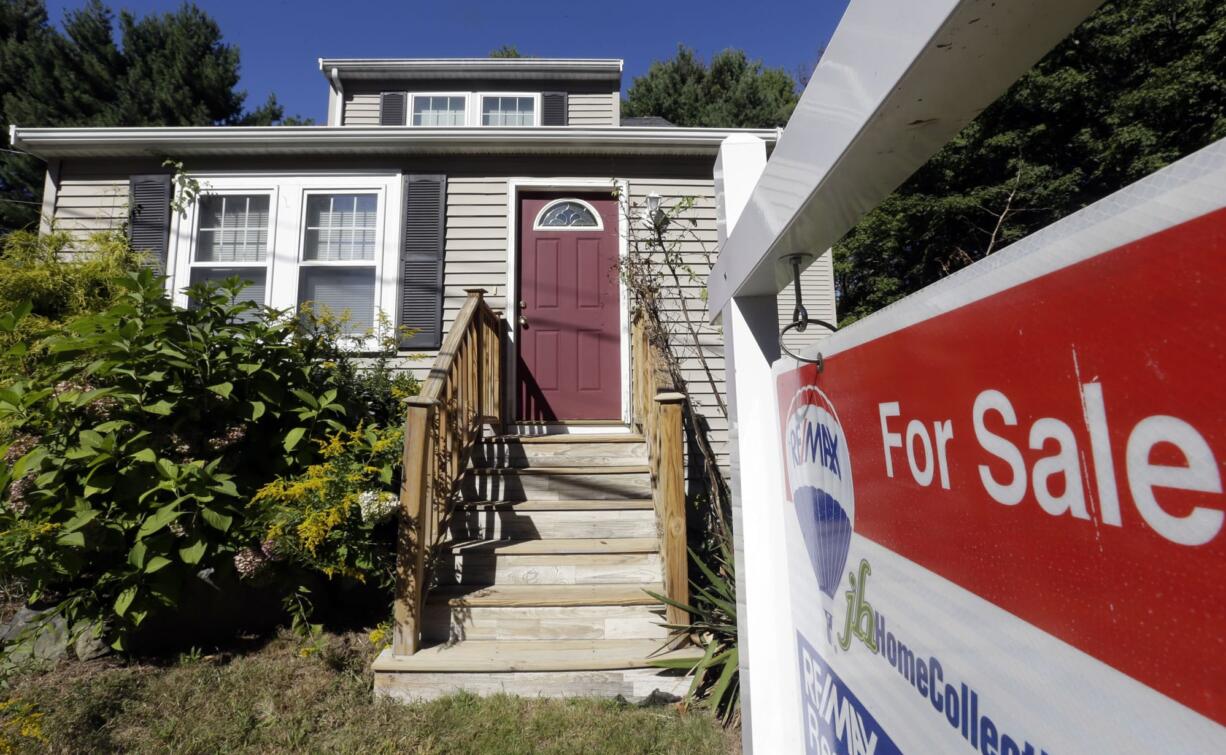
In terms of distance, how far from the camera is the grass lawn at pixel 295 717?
8.07 feet

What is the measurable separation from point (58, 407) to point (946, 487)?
13.3 feet

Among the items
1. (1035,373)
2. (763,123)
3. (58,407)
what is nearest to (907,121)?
(1035,373)

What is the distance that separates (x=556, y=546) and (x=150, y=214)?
5043 millimetres

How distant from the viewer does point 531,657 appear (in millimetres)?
2988

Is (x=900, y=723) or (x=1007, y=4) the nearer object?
(x=1007, y=4)

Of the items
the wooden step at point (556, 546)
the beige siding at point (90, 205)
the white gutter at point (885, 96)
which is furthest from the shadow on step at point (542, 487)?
the beige siding at point (90, 205)

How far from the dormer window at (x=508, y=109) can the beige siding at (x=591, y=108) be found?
568mm

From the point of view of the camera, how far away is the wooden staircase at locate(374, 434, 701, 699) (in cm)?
292

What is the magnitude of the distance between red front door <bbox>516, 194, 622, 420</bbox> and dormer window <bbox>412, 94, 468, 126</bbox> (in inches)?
162

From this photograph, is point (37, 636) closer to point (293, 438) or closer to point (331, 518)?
point (293, 438)

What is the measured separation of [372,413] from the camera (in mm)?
4289

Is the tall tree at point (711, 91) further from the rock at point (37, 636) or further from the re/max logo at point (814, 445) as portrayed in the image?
the re/max logo at point (814, 445)

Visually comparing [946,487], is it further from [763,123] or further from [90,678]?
Result: [763,123]

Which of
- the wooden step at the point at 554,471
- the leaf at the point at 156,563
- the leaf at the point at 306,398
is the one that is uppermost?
the leaf at the point at 306,398
